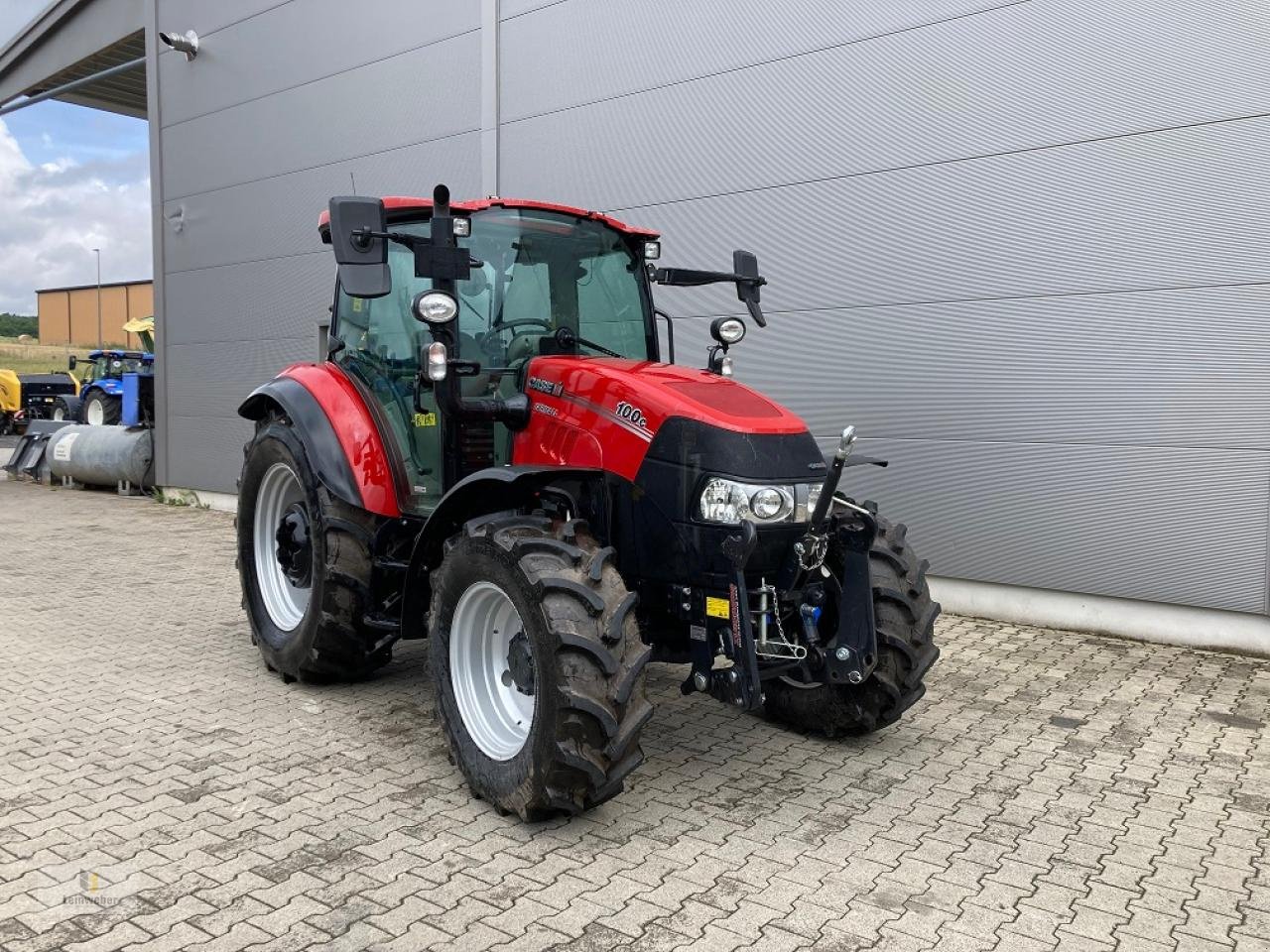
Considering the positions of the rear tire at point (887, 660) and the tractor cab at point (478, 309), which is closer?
the tractor cab at point (478, 309)

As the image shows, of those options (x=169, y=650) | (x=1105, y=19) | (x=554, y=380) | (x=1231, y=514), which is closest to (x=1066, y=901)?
(x=554, y=380)

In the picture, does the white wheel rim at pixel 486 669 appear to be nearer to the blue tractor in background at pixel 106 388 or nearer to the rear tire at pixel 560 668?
the rear tire at pixel 560 668

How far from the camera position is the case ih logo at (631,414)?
420 centimetres

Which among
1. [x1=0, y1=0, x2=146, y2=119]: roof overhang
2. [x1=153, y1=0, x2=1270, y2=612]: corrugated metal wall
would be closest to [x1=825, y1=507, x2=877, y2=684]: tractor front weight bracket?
[x1=153, y1=0, x2=1270, y2=612]: corrugated metal wall

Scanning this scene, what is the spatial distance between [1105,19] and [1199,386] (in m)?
2.39

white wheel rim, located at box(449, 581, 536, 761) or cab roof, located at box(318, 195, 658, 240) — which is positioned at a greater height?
cab roof, located at box(318, 195, 658, 240)

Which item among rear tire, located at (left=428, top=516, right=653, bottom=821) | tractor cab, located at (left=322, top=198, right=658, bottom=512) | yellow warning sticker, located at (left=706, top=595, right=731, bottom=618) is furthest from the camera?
tractor cab, located at (left=322, top=198, right=658, bottom=512)

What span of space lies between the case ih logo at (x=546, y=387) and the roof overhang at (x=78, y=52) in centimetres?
1405

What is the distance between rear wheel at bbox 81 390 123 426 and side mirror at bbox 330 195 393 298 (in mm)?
19272

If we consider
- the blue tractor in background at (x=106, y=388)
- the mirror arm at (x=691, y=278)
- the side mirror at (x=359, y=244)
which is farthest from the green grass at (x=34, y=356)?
the side mirror at (x=359, y=244)

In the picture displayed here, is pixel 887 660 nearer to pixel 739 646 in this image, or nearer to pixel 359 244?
pixel 739 646

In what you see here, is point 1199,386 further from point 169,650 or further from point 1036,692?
point 169,650

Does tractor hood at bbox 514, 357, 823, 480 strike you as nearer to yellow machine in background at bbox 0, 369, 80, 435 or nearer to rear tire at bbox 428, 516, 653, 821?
rear tire at bbox 428, 516, 653, 821

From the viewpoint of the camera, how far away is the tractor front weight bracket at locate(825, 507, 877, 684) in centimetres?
413
